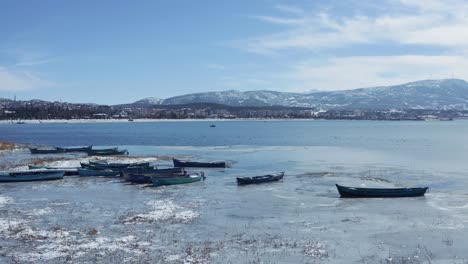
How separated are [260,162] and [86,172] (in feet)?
69.7

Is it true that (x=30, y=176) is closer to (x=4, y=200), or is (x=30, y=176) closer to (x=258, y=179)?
(x=4, y=200)

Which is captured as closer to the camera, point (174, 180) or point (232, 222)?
point (232, 222)

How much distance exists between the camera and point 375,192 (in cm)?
3478

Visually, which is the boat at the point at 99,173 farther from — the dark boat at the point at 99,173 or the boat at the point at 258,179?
the boat at the point at 258,179

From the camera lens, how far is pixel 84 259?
19359mm

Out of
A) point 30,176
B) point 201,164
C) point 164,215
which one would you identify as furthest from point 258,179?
point 30,176

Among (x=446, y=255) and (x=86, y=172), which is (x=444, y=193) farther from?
(x=86, y=172)

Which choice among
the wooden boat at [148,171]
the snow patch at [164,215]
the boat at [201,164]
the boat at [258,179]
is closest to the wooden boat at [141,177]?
the wooden boat at [148,171]

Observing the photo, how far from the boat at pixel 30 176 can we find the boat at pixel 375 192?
24.7 meters

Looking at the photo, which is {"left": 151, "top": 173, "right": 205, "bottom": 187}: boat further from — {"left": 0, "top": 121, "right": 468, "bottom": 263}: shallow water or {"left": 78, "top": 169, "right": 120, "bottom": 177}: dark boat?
{"left": 78, "top": 169, "right": 120, "bottom": 177}: dark boat

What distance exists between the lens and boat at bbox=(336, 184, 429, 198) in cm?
3450

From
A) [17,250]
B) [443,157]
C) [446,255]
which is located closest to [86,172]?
[17,250]

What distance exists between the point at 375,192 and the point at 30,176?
28.2 metres

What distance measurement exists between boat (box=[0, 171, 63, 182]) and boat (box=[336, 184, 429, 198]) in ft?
81.1
